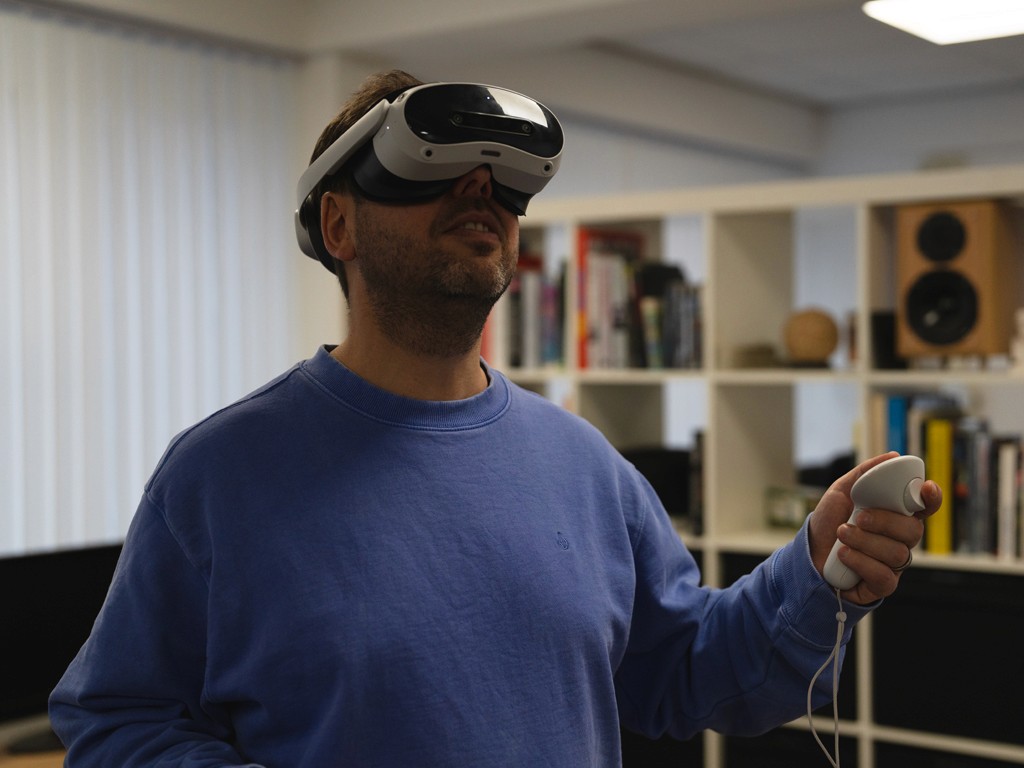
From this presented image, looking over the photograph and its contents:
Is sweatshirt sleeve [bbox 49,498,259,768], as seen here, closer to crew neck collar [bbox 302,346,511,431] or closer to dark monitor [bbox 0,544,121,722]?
crew neck collar [bbox 302,346,511,431]

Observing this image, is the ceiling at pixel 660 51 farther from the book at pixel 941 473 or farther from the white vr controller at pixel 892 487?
the white vr controller at pixel 892 487

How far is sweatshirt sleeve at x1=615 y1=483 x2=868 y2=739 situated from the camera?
134 centimetres

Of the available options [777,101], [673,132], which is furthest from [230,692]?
[777,101]

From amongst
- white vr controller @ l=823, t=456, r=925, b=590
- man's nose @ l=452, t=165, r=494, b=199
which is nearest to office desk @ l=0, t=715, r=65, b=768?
man's nose @ l=452, t=165, r=494, b=199

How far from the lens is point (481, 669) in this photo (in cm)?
120

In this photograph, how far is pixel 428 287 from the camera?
1.27m

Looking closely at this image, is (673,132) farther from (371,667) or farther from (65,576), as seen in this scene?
(371,667)

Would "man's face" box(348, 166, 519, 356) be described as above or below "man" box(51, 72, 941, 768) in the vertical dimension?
above

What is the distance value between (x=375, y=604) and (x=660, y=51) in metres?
4.77

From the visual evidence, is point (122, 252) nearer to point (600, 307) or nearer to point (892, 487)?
point (600, 307)

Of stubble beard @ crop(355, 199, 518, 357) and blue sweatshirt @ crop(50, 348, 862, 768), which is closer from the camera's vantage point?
blue sweatshirt @ crop(50, 348, 862, 768)

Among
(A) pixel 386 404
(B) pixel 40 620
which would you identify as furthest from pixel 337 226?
(B) pixel 40 620

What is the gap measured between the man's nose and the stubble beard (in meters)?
0.06

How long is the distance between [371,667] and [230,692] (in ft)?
0.50
